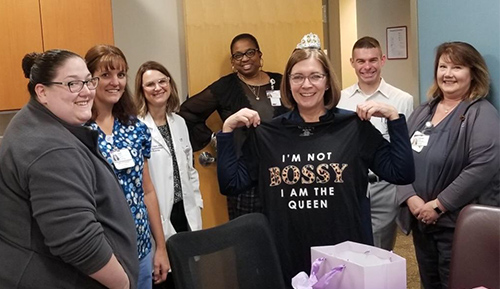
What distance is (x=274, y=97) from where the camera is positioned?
3.08 meters

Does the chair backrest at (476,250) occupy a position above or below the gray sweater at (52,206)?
below

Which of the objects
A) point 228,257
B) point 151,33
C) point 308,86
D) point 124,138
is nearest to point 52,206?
point 228,257

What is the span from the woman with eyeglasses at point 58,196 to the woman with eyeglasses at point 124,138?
0.39m

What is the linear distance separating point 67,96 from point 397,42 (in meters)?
4.38

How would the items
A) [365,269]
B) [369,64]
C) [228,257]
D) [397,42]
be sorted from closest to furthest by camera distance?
[365,269] < [228,257] < [369,64] < [397,42]

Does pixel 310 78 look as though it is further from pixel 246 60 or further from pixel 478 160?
pixel 246 60

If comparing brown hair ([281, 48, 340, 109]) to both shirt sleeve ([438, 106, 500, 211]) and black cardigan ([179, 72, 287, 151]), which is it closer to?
shirt sleeve ([438, 106, 500, 211])

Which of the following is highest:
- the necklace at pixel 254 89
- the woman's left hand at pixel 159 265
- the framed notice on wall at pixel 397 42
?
the framed notice on wall at pixel 397 42

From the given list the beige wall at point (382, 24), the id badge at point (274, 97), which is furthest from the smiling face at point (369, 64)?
the beige wall at point (382, 24)

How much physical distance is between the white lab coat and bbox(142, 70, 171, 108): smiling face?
81 millimetres

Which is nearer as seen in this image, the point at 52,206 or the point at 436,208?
the point at 52,206

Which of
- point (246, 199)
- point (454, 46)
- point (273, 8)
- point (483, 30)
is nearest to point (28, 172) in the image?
point (246, 199)

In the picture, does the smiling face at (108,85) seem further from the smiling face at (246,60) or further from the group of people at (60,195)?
the smiling face at (246,60)

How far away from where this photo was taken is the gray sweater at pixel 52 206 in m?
1.43
